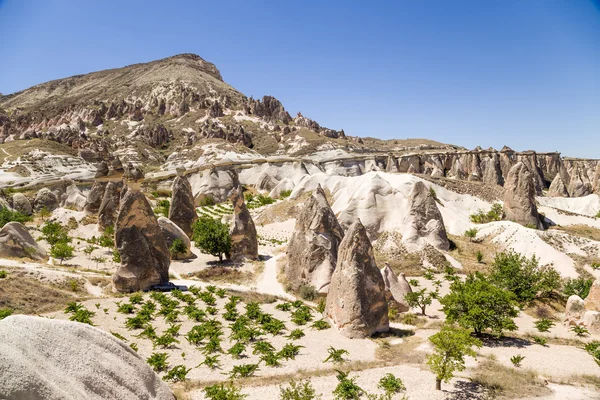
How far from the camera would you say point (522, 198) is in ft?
124

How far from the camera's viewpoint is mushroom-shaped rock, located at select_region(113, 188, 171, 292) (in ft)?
65.5

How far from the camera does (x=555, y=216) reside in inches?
1677

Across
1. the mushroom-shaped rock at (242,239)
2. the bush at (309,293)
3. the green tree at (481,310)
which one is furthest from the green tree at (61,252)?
the green tree at (481,310)

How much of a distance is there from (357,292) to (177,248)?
57.8ft

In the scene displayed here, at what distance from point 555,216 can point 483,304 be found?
35.2 metres

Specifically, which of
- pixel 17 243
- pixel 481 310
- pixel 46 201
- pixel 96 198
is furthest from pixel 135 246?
pixel 46 201

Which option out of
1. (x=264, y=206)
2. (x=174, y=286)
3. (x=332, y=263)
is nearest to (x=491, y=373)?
(x=332, y=263)

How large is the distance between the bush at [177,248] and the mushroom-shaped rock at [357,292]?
51.6 feet

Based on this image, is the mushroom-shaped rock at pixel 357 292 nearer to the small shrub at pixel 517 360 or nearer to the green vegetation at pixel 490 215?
the small shrub at pixel 517 360

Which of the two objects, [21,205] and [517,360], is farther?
[21,205]

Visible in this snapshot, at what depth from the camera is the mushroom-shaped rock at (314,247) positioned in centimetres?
2220

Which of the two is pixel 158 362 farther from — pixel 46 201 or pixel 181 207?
pixel 46 201

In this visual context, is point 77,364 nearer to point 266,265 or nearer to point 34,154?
point 266,265

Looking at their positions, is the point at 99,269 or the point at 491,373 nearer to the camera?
the point at 491,373
